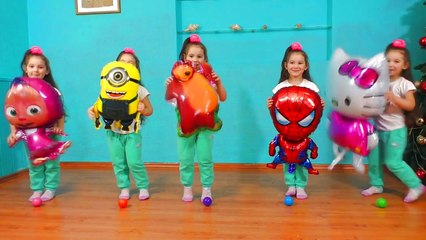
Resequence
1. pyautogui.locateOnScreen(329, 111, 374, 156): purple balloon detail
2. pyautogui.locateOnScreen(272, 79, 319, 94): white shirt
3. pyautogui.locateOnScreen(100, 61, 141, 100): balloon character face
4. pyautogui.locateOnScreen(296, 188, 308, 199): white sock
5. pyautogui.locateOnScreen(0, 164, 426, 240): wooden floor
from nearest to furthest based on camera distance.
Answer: pyautogui.locateOnScreen(0, 164, 426, 240): wooden floor → pyautogui.locateOnScreen(329, 111, 374, 156): purple balloon detail → pyautogui.locateOnScreen(100, 61, 141, 100): balloon character face → pyautogui.locateOnScreen(272, 79, 319, 94): white shirt → pyautogui.locateOnScreen(296, 188, 308, 199): white sock

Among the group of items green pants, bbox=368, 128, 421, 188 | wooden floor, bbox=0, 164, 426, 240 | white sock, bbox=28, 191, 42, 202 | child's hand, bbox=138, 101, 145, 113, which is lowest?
wooden floor, bbox=0, 164, 426, 240

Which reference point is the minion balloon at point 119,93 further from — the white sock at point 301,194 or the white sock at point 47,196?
the white sock at point 301,194

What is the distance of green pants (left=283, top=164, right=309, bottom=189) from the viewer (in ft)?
7.59

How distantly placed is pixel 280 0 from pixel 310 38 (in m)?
0.38

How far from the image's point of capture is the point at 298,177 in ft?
7.66

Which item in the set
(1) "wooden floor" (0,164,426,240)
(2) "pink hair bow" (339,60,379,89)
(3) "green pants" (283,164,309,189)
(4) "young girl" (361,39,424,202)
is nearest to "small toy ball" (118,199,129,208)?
(1) "wooden floor" (0,164,426,240)

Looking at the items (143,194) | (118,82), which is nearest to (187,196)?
(143,194)

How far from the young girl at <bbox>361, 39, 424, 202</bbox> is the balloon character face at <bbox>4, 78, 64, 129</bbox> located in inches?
75.2

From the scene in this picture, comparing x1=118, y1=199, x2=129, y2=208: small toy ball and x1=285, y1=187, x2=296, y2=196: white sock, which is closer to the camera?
x1=118, y1=199, x2=129, y2=208: small toy ball

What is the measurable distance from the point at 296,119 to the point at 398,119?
625 mm

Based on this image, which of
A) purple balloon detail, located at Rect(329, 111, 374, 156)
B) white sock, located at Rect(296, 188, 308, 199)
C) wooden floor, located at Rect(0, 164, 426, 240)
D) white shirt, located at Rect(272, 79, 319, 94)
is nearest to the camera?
wooden floor, located at Rect(0, 164, 426, 240)

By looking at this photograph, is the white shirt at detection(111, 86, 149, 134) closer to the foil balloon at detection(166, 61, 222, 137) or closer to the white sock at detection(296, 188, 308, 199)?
the foil balloon at detection(166, 61, 222, 137)

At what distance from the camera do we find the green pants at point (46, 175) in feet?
7.81

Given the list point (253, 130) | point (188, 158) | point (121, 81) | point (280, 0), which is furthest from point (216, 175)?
point (280, 0)
